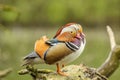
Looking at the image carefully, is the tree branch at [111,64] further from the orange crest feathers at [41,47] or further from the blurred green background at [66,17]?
the blurred green background at [66,17]

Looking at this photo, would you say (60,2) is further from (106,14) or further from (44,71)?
(44,71)

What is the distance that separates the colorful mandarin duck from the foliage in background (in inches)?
346

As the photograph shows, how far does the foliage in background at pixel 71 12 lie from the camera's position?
1157 centimetres

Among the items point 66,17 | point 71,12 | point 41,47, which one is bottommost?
point 41,47

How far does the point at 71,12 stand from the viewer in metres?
11.8

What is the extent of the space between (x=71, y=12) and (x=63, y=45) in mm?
9284

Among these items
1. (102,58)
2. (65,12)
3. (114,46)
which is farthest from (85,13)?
(114,46)

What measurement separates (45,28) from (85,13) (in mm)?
675

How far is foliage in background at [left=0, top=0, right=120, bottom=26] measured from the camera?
38.0 ft

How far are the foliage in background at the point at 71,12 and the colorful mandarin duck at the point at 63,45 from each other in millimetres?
8785

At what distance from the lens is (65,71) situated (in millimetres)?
2758

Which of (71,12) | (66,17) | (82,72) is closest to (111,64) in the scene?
(82,72)

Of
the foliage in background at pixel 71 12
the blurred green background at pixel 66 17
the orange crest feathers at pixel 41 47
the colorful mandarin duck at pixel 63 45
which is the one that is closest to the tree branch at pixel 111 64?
the colorful mandarin duck at pixel 63 45

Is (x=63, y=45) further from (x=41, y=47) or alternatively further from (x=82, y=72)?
(x=82, y=72)
